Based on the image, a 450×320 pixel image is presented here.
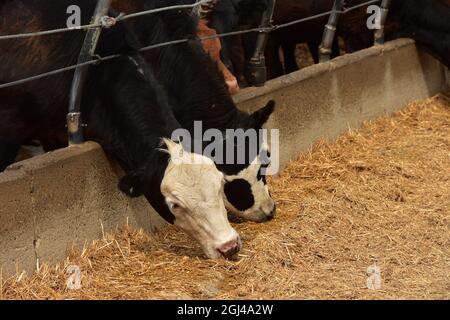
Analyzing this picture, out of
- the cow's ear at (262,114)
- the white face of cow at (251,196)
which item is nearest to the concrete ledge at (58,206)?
the white face of cow at (251,196)

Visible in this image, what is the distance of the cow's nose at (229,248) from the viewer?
5.75 metres

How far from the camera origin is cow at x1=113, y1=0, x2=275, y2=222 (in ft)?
21.9

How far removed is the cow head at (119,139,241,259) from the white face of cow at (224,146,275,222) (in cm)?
91

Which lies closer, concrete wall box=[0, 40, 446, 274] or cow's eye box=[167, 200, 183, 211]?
concrete wall box=[0, 40, 446, 274]

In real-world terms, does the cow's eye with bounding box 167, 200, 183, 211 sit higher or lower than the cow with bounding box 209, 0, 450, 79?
lower

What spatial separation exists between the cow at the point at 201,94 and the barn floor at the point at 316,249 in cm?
21

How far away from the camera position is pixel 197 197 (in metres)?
5.70

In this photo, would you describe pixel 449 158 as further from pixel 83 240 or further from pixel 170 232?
pixel 83 240
